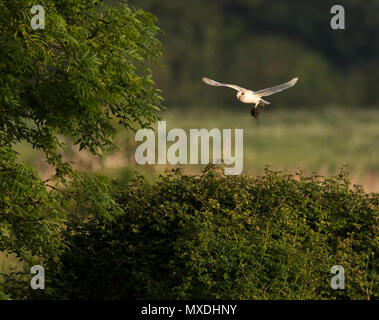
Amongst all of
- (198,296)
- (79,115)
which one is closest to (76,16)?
(79,115)

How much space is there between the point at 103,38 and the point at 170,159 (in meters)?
3.93

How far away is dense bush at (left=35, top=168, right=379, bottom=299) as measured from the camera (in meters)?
9.66

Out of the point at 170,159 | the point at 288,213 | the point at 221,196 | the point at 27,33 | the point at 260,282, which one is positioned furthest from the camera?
the point at 170,159

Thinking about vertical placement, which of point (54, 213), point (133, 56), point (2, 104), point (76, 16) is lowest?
point (54, 213)

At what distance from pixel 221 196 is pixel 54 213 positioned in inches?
126

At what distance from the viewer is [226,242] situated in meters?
9.86

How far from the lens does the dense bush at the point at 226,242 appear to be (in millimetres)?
9656

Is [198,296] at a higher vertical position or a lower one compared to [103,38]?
lower

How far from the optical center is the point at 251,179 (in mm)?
12234

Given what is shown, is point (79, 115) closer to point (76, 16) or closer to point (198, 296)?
point (76, 16)

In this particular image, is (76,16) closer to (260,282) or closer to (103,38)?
(103,38)

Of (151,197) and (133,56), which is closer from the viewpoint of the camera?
(133,56)

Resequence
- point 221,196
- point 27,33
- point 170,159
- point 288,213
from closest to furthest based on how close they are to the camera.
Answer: point 27,33 → point 288,213 → point 221,196 → point 170,159

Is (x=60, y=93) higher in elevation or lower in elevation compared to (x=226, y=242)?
higher
